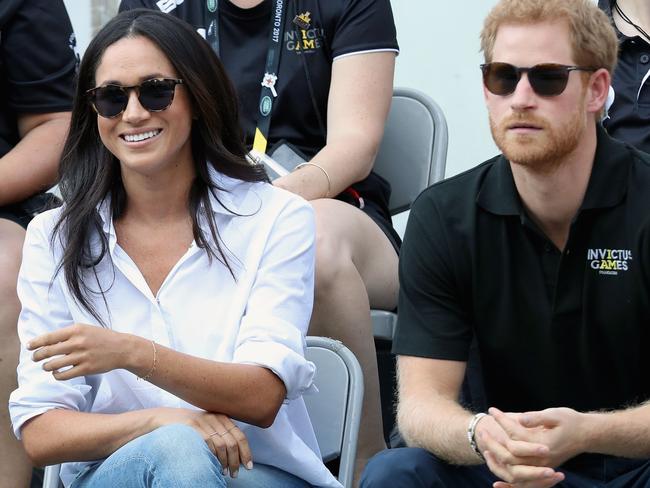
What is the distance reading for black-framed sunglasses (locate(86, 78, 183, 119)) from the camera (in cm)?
320

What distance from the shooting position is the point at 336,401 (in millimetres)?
3379

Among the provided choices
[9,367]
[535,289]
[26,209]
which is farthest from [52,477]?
[535,289]

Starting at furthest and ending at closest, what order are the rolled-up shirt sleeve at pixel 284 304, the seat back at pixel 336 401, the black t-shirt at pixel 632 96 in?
the black t-shirt at pixel 632 96 → the seat back at pixel 336 401 → the rolled-up shirt sleeve at pixel 284 304

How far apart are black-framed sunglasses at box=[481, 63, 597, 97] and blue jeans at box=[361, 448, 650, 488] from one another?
0.83m

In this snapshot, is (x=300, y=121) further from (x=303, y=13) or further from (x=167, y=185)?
(x=167, y=185)

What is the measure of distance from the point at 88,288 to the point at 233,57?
1.31 metres

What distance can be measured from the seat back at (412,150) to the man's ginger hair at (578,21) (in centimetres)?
118

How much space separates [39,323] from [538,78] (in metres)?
1.27

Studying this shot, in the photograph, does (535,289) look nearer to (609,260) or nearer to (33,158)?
(609,260)

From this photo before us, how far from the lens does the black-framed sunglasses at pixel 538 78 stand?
3105 mm

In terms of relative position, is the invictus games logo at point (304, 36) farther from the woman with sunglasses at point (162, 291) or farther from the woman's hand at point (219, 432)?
the woman's hand at point (219, 432)

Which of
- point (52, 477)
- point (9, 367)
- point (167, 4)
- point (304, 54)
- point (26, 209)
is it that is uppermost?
point (167, 4)

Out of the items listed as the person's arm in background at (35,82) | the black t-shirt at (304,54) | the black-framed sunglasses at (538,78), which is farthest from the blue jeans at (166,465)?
the black t-shirt at (304,54)

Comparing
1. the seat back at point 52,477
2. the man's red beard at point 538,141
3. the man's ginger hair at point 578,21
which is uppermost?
the man's ginger hair at point 578,21
